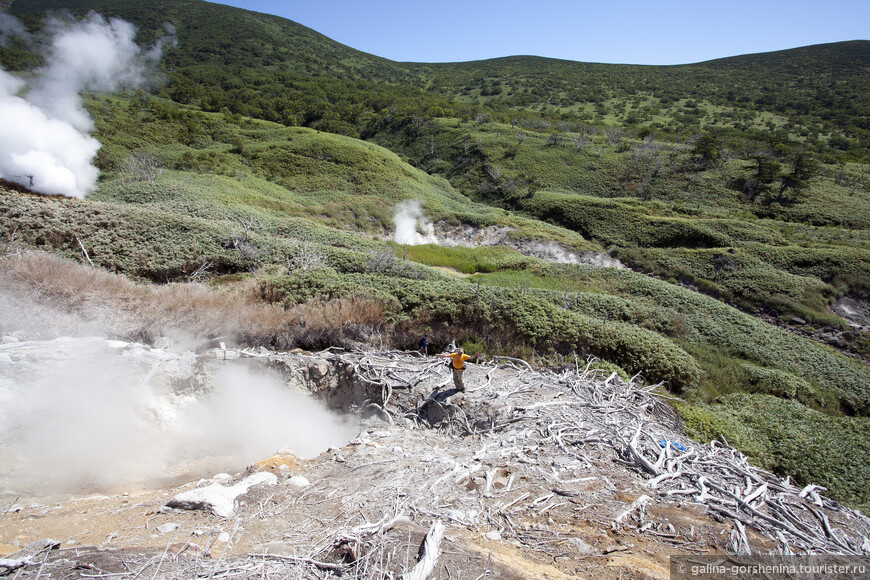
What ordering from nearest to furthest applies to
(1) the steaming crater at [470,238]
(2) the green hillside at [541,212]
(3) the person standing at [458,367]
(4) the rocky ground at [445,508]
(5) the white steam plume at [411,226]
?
(4) the rocky ground at [445,508], (3) the person standing at [458,367], (2) the green hillside at [541,212], (1) the steaming crater at [470,238], (5) the white steam plume at [411,226]

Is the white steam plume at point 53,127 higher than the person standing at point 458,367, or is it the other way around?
the white steam plume at point 53,127

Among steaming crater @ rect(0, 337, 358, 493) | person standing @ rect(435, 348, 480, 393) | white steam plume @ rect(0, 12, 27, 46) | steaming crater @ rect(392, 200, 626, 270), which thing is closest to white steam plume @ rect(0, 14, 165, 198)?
steaming crater @ rect(0, 337, 358, 493)

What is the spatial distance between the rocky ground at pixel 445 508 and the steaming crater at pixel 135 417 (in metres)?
0.10

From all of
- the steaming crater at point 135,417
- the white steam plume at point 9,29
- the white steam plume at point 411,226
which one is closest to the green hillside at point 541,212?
the white steam plume at point 411,226

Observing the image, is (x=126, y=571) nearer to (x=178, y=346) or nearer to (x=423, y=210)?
(x=178, y=346)

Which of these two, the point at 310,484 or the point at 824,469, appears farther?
the point at 824,469

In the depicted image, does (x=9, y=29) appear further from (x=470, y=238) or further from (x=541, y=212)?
(x=541, y=212)

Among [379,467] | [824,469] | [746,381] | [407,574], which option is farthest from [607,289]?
[407,574]

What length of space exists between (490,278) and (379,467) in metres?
17.2

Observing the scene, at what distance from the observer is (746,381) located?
1316 cm

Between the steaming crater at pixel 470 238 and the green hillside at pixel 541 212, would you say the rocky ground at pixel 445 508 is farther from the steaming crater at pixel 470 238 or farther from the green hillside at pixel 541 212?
the steaming crater at pixel 470 238

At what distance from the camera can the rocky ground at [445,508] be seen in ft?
11.3

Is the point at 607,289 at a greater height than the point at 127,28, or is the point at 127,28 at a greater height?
the point at 127,28

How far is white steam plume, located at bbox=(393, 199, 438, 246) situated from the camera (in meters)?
33.4
